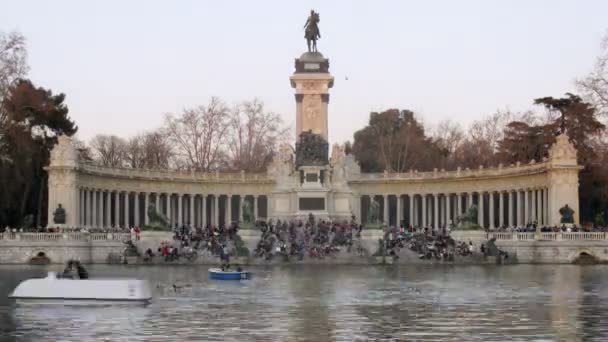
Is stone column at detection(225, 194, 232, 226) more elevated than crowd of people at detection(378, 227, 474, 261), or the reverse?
stone column at detection(225, 194, 232, 226)

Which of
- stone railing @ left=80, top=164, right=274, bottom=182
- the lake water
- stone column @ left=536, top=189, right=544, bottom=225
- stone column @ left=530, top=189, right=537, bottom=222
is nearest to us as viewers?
the lake water

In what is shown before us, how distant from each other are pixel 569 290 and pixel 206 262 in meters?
31.3

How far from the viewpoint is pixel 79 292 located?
3431 centimetres

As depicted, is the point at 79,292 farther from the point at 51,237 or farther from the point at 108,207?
the point at 108,207

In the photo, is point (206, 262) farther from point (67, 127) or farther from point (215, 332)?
point (215, 332)

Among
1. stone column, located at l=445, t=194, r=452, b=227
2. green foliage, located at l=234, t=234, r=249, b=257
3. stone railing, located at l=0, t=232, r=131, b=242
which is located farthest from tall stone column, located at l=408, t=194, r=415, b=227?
stone railing, located at l=0, t=232, r=131, b=242

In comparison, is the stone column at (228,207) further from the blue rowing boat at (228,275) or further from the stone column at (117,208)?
the blue rowing boat at (228,275)

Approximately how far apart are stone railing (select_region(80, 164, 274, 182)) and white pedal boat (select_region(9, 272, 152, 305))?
5351 cm

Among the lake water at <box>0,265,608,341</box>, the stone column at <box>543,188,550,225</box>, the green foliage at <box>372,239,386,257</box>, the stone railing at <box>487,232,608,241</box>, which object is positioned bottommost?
the lake water at <box>0,265,608,341</box>

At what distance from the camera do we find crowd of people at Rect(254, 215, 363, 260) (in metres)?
68.8

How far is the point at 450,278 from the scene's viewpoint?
49.9 meters

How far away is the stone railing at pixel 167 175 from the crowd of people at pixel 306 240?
60.4 ft

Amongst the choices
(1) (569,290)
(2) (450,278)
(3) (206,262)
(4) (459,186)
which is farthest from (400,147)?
(1) (569,290)

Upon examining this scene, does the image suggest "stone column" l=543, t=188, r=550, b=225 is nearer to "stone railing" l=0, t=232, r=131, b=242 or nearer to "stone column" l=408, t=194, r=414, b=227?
"stone column" l=408, t=194, r=414, b=227
